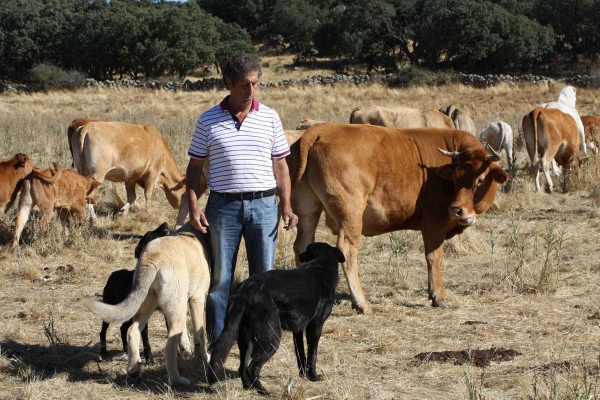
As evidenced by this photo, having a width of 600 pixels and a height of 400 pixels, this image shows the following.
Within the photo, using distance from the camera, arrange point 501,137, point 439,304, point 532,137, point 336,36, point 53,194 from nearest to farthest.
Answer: point 439,304 → point 53,194 → point 532,137 → point 501,137 → point 336,36

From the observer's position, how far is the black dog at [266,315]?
204 inches

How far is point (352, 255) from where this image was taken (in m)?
7.84

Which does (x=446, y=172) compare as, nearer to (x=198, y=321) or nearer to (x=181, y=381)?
(x=198, y=321)

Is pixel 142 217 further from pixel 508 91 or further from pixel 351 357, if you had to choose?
pixel 508 91

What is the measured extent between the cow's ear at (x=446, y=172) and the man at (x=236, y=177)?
267 centimetres

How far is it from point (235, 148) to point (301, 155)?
228 centimetres

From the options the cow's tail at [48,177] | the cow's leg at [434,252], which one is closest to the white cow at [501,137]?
the cow's leg at [434,252]

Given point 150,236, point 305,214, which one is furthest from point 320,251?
point 305,214

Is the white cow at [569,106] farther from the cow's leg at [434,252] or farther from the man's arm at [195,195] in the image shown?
the man's arm at [195,195]

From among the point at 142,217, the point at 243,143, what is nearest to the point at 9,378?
the point at 243,143

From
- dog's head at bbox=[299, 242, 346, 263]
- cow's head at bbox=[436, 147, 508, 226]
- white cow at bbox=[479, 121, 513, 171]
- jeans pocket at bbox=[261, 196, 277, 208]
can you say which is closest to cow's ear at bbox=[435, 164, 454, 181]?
cow's head at bbox=[436, 147, 508, 226]

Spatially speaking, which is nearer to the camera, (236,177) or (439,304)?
(236,177)

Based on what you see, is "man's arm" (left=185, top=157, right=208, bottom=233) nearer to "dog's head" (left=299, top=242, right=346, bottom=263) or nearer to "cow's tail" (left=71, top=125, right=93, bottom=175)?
"dog's head" (left=299, top=242, right=346, bottom=263)

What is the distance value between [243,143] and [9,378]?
2.51 meters
